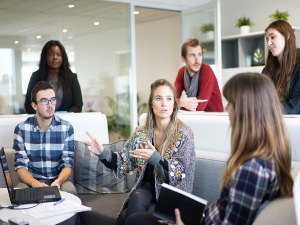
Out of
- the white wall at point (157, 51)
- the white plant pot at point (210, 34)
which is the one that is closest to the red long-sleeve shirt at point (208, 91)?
the white plant pot at point (210, 34)

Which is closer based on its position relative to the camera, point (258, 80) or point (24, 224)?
point (258, 80)

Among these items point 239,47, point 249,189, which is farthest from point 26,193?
point 239,47

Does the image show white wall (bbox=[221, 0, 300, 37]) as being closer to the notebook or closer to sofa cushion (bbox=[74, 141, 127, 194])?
Result: sofa cushion (bbox=[74, 141, 127, 194])

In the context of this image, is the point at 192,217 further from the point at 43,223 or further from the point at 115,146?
the point at 115,146

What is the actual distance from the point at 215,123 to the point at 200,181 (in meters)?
0.40

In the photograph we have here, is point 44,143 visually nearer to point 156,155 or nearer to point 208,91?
point 156,155

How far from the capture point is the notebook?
4.74 feet

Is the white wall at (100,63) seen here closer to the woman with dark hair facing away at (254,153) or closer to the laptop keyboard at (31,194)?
the laptop keyboard at (31,194)

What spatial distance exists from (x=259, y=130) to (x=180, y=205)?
1.50 ft

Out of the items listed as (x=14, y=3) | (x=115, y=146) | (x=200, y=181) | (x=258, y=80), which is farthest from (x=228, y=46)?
(x=258, y=80)

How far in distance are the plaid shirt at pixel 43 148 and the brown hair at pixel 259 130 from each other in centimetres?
161

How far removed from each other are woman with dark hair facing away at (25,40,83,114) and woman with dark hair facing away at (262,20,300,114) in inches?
78.5

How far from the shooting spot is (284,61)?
241 cm

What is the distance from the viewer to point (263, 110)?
1285 millimetres
